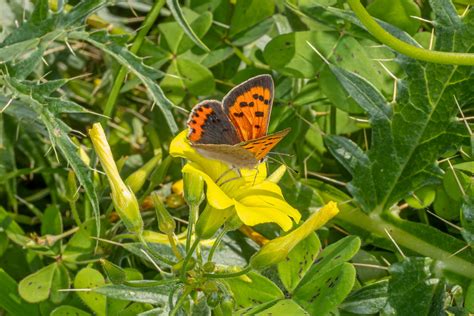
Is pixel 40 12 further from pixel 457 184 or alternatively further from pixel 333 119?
pixel 457 184

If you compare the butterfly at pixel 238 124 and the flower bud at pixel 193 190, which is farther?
the flower bud at pixel 193 190

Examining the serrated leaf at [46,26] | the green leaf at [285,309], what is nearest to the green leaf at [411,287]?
the green leaf at [285,309]

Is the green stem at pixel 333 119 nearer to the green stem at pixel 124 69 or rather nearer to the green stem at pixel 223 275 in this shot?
the green stem at pixel 124 69

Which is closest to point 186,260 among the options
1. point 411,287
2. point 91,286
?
point 91,286

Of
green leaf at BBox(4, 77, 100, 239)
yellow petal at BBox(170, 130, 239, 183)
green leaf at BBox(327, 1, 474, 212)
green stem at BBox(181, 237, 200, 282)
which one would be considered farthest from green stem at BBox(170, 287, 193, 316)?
green leaf at BBox(327, 1, 474, 212)

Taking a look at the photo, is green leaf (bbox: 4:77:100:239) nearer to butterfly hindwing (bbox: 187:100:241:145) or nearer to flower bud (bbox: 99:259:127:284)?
flower bud (bbox: 99:259:127:284)

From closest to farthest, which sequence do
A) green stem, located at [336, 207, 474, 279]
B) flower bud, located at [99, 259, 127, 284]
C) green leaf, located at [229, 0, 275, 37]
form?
flower bud, located at [99, 259, 127, 284] < green stem, located at [336, 207, 474, 279] < green leaf, located at [229, 0, 275, 37]

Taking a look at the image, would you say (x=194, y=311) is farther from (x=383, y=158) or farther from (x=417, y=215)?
(x=417, y=215)
